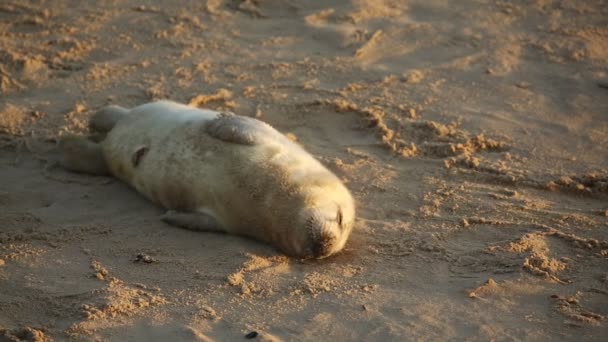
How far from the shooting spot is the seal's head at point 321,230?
16.0 feet

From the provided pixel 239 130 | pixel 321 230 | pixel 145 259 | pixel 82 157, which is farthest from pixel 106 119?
→ pixel 321 230

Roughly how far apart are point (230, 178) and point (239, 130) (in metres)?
0.37

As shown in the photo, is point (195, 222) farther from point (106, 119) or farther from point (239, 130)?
point (106, 119)

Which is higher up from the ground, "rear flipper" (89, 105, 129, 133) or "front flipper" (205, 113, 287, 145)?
"front flipper" (205, 113, 287, 145)

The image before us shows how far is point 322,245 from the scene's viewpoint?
491cm

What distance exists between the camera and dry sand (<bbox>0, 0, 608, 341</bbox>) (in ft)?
14.5

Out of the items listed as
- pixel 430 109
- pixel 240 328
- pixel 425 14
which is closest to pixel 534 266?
pixel 240 328

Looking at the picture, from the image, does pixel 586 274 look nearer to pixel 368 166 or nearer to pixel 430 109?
pixel 368 166

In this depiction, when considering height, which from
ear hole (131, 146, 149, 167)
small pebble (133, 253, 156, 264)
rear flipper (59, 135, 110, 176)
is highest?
ear hole (131, 146, 149, 167)

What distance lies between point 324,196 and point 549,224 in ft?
5.07

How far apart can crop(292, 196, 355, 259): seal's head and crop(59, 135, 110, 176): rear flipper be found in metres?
1.86

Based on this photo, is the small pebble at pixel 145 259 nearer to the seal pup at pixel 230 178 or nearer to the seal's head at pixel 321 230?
the seal pup at pixel 230 178

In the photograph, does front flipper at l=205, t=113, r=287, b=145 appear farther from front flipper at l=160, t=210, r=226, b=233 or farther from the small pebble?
the small pebble

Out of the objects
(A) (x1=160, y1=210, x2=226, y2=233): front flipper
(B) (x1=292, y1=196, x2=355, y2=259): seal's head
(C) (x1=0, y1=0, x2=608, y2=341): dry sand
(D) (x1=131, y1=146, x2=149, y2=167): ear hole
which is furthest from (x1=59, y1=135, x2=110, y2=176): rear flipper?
(B) (x1=292, y1=196, x2=355, y2=259): seal's head
